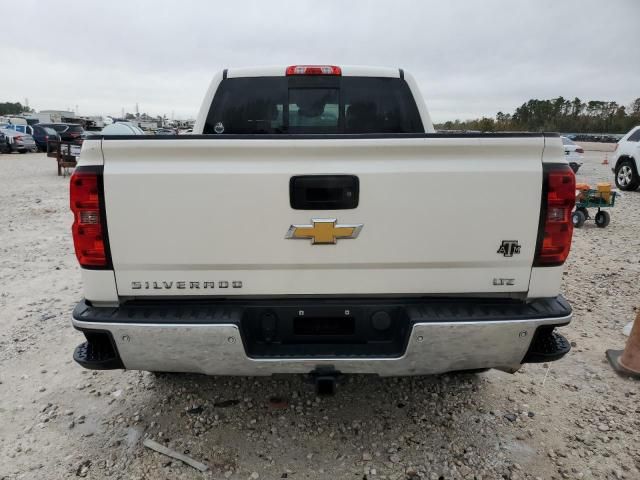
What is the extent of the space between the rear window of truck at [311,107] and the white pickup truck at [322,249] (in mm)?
1732

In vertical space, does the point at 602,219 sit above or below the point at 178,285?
below

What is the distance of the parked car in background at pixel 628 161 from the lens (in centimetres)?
1305

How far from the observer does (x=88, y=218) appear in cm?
220

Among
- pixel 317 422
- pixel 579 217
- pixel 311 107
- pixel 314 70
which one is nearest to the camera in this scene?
pixel 317 422

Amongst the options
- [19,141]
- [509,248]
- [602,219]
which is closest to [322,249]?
[509,248]

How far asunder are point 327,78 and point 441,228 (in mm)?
2079

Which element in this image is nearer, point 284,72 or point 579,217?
point 284,72

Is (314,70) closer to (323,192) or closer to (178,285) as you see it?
(323,192)

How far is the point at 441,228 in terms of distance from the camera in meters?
2.24

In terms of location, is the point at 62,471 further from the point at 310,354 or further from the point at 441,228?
the point at 441,228

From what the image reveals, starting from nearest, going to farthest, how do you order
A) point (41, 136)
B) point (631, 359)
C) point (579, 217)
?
1. point (631, 359)
2. point (579, 217)
3. point (41, 136)

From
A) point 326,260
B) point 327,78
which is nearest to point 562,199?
point 326,260

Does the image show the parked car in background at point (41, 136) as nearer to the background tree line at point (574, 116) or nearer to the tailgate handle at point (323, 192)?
the tailgate handle at point (323, 192)

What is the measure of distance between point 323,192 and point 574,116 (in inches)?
3676
